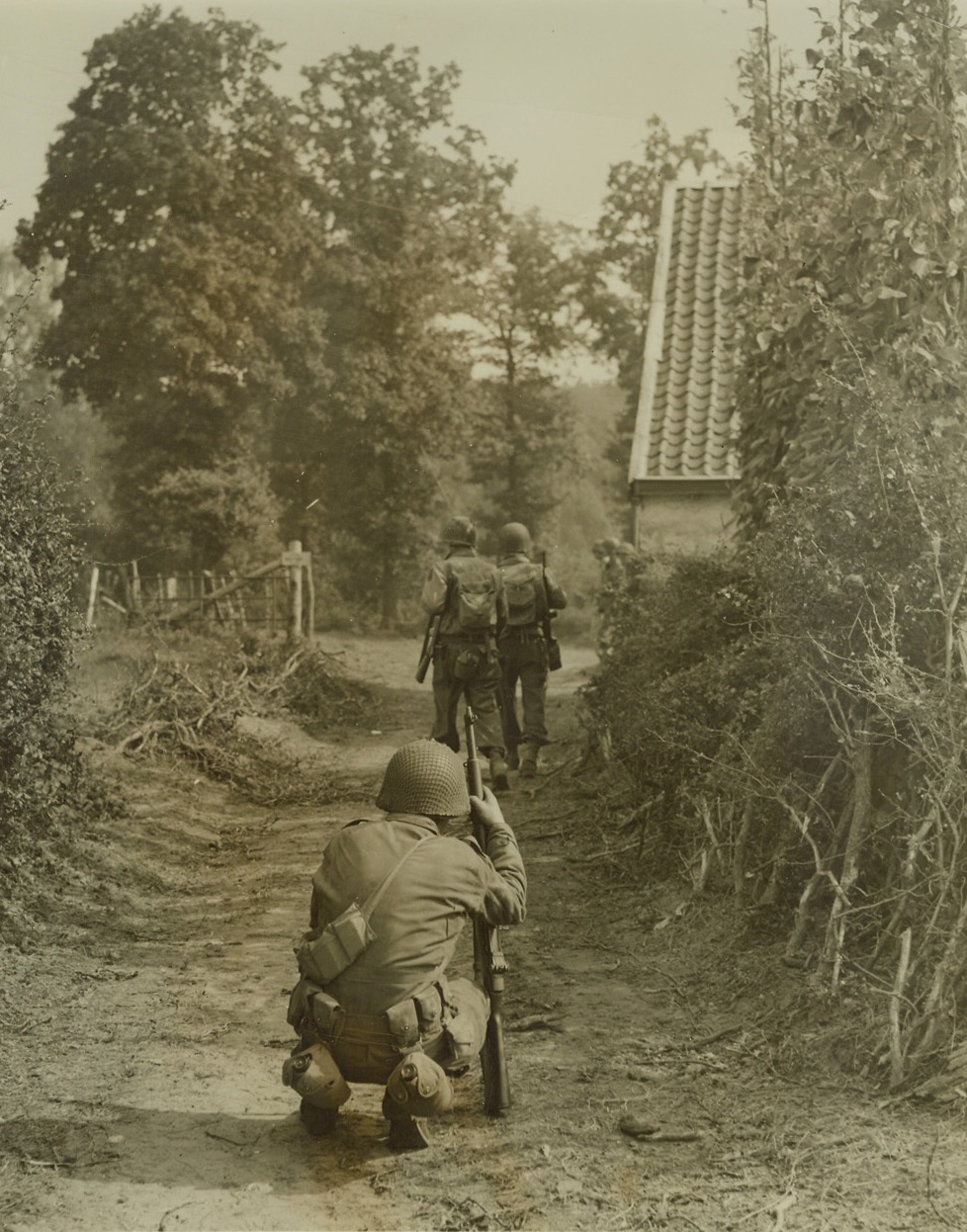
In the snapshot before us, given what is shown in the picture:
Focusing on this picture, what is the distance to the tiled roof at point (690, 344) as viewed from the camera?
48.5 ft

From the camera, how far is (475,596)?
1015cm

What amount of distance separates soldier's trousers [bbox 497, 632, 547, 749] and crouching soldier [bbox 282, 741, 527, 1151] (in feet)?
21.4

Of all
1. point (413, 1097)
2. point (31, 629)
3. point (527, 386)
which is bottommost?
point (413, 1097)

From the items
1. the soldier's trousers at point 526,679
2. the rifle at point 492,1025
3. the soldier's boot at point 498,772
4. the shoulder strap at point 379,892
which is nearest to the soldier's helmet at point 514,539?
the soldier's trousers at point 526,679

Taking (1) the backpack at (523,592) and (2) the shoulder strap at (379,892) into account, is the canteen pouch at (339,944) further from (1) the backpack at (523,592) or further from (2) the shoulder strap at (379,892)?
(1) the backpack at (523,592)

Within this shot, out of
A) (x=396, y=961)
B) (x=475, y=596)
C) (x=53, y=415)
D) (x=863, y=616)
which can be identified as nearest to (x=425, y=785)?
(x=396, y=961)

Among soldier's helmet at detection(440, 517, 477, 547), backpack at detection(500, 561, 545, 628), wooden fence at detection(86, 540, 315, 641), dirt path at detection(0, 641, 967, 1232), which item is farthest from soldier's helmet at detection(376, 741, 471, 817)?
wooden fence at detection(86, 540, 315, 641)

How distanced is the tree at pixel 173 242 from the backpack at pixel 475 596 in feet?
51.6

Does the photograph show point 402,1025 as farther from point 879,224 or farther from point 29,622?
point 879,224

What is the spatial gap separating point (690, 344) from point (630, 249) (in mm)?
13717

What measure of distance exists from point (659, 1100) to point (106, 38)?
21727 mm

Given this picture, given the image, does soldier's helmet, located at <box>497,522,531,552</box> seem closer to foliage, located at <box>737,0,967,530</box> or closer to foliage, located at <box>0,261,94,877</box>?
foliage, located at <box>737,0,967,530</box>

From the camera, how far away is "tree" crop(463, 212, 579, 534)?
37.2m

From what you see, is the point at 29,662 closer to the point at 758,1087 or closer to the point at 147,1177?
the point at 147,1177
